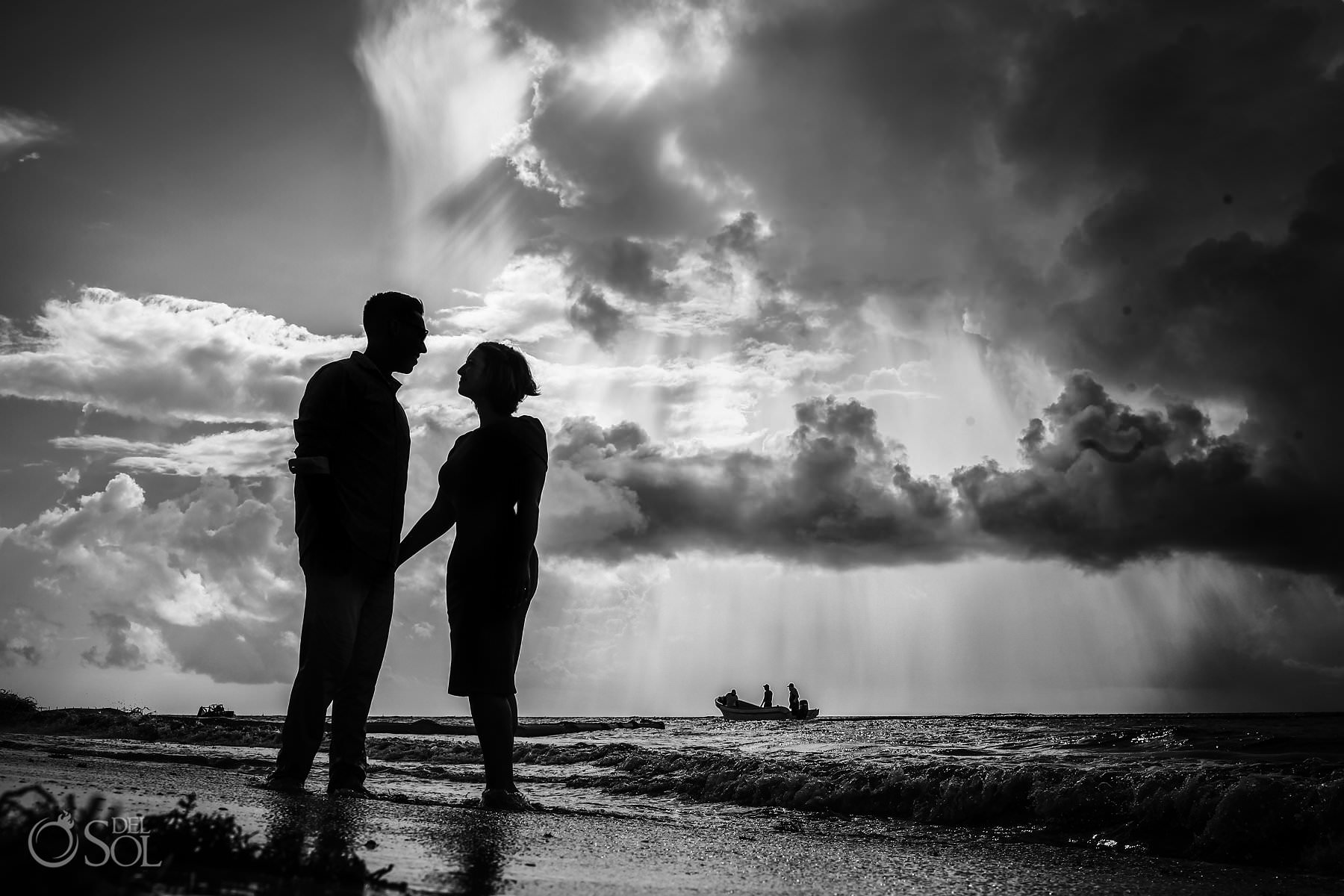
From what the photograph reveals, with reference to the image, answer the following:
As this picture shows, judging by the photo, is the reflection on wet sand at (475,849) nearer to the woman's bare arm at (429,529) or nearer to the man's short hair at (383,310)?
the woman's bare arm at (429,529)

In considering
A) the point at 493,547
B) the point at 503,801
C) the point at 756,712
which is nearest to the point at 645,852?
the point at 503,801

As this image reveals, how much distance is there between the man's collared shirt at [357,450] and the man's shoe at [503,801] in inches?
51.0

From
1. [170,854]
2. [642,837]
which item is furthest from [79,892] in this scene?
[642,837]

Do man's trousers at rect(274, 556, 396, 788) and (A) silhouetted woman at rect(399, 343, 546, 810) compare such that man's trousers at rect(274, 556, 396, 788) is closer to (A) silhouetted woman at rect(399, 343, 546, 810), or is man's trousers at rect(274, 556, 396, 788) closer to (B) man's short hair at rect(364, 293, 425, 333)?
(A) silhouetted woman at rect(399, 343, 546, 810)

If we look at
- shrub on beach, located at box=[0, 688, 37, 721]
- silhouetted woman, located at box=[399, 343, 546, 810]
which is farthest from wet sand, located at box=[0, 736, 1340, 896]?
shrub on beach, located at box=[0, 688, 37, 721]

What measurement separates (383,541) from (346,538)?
0.20 metres

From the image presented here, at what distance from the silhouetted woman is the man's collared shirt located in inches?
11.6

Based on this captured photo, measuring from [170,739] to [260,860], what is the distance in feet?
44.9

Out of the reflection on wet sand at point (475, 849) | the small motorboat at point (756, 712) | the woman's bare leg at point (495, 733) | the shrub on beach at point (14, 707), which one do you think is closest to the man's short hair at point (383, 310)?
the woman's bare leg at point (495, 733)

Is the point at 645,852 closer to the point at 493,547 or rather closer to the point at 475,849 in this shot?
the point at 475,849

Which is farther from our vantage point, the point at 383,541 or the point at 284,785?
the point at 383,541

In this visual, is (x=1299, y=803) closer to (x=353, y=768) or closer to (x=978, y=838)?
(x=978, y=838)

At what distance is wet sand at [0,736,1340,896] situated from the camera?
104 inches

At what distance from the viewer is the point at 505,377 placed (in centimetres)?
488
